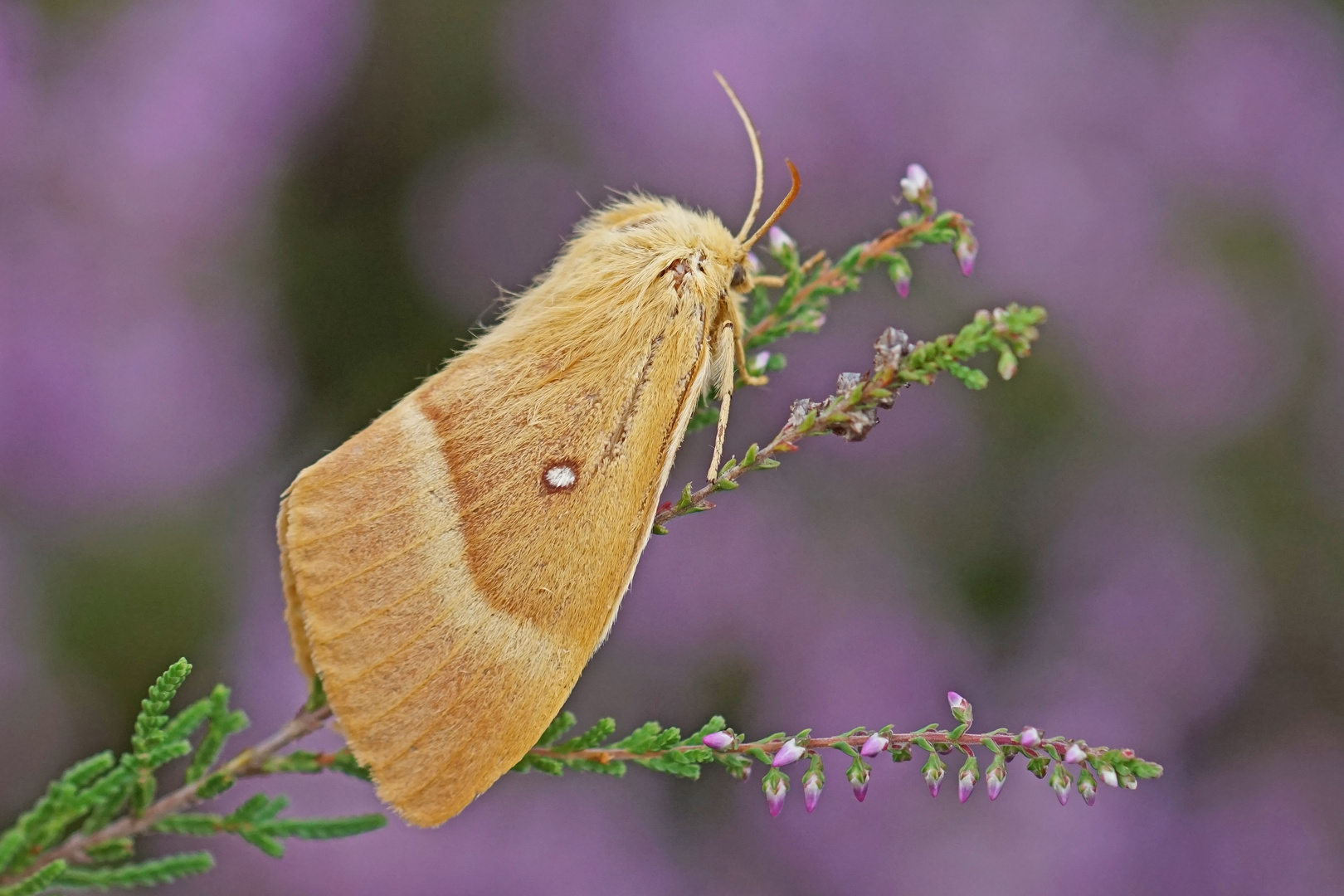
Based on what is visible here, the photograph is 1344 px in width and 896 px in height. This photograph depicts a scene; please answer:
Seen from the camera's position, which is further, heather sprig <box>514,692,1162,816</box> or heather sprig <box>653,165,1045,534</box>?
heather sprig <box>653,165,1045,534</box>

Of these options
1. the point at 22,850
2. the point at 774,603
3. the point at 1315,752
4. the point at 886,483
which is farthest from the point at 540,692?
the point at 1315,752

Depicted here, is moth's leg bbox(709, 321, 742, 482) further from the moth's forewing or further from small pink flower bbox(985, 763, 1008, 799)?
small pink flower bbox(985, 763, 1008, 799)

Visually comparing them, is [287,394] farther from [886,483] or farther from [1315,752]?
[1315,752]

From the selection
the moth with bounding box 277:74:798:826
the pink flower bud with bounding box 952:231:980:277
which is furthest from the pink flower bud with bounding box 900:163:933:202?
the moth with bounding box 277:74:798:826

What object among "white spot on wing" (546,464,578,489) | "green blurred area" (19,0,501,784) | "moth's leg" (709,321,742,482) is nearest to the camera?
"white spot on wing" (546,464,578,489)

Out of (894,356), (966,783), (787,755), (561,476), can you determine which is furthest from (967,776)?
(561,476)

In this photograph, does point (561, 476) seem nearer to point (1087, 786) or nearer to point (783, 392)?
point (1087, 786)

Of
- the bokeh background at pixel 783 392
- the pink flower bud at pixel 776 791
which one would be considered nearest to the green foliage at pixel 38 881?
the pink flower bud at pixel 776 791
